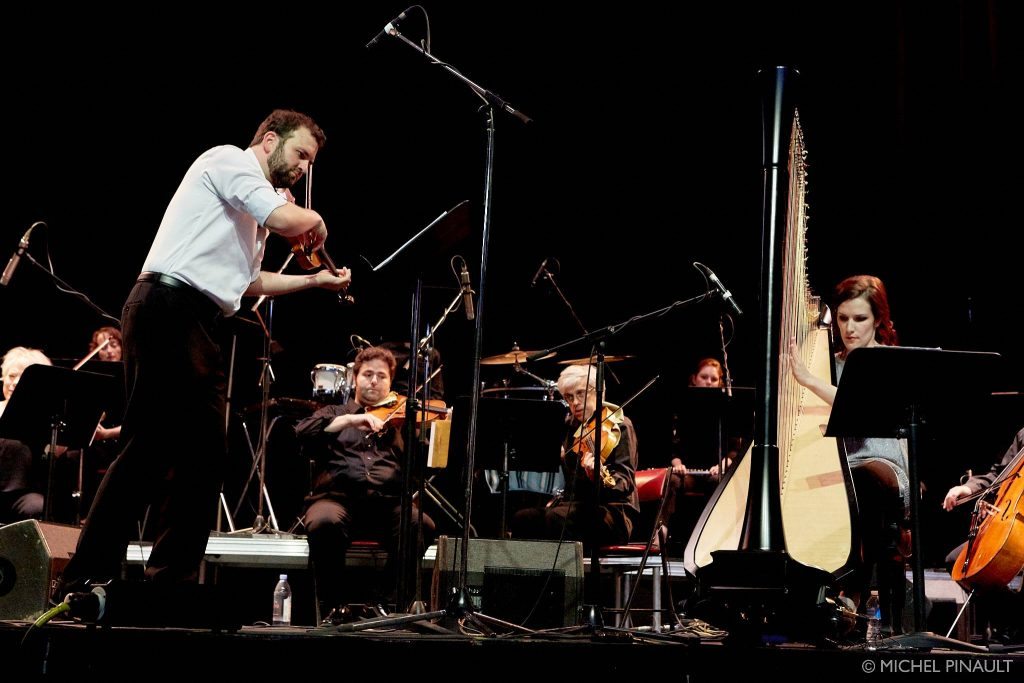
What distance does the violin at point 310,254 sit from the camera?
3.46 metres

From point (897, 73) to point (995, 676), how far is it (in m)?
4.60

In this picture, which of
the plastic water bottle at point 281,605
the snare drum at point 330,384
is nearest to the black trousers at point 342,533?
the plastic water bottle at point 281,605

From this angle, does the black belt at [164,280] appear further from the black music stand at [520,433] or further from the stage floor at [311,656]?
the black music stand at [520,433]

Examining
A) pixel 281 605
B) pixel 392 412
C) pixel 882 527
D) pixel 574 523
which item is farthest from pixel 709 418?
pixel 281 605

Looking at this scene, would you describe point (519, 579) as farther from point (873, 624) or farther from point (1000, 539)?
point (1000, 539)

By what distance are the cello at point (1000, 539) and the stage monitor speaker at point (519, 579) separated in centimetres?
154

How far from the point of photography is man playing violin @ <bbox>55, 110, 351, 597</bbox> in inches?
119

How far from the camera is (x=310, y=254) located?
3.62 m

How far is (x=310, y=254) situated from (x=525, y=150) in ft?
11.8

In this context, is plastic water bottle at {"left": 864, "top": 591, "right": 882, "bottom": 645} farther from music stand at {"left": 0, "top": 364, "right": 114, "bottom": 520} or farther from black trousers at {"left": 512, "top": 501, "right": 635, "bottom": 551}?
music stand at {"left": 0, "top": 364, "right": 114, "bottom": 520}

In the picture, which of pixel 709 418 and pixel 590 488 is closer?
pixel 590 488

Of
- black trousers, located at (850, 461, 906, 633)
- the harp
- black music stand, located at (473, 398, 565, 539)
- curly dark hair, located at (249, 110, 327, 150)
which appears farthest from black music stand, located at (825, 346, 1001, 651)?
curly dark hair, located at (249, 110, 327, 150)

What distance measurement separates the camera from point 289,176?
11.7ft

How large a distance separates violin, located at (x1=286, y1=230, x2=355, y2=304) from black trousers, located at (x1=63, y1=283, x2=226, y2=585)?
421 mm
